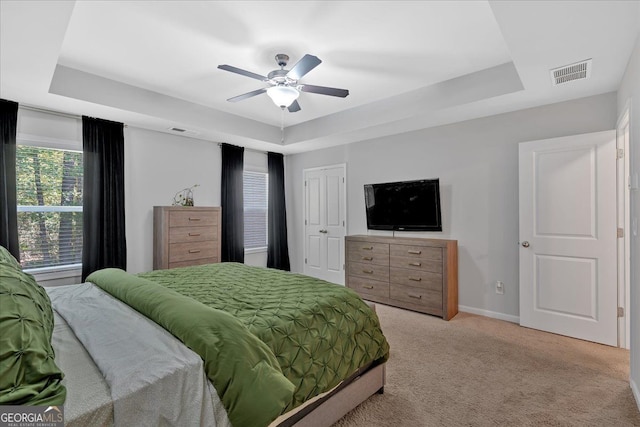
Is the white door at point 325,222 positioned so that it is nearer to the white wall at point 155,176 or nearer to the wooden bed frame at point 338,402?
the white wall at point 155,176

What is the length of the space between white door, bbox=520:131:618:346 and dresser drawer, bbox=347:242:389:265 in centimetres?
159

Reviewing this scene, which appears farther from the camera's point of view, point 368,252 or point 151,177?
point 368,252

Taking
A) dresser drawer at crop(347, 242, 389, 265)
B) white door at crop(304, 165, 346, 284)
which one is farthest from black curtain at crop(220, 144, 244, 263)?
dresser drawer at crop(347, 242, 389, 265)

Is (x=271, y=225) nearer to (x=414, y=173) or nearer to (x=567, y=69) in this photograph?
(x=414, y=173)

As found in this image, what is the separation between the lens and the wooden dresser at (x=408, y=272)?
385cm

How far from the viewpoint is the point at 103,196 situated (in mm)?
3900

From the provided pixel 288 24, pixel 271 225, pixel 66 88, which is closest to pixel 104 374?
pixel 288 24

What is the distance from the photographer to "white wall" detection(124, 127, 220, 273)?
4.23m

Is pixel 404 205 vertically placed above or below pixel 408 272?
above

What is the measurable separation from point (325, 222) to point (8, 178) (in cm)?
411

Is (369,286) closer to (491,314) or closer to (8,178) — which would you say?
(491,314)

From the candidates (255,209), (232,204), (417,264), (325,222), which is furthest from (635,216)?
(255,209)

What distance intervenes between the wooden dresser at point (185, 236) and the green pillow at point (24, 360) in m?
3.06

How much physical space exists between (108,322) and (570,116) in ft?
14.2
